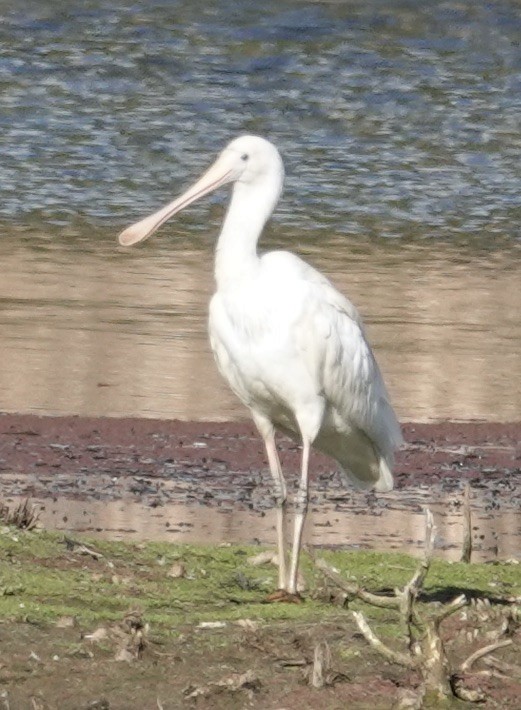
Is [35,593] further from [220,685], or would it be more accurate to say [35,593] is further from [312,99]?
[312,99]

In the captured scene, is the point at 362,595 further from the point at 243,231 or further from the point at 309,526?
the point at 309,526

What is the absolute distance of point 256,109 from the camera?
92.5 ft

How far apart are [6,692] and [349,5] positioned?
Result: 3294 cm

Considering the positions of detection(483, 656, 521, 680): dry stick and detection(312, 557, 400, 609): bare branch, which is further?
detection(312, 557, 400, 609): bare branch

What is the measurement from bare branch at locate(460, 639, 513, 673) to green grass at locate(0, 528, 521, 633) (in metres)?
0.71

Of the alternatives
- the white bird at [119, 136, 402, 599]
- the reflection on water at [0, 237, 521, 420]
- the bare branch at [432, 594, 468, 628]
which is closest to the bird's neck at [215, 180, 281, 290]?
the white bird at [119, 136, 402, 599]

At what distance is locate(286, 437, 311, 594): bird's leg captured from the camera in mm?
7828

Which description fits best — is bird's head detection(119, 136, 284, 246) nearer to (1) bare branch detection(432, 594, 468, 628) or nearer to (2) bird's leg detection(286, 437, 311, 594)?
Answer: (2) bird's leg detection(286, 437, 311, 594)

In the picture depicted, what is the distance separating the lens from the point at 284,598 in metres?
7.70

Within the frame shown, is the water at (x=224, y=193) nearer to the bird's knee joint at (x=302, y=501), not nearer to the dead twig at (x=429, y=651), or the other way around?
the bird's knee joint at (x=302, y=501)

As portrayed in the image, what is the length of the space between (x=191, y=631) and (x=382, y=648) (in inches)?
30.7

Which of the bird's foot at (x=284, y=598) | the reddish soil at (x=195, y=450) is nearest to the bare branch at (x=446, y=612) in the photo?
the bird's foot at (x=284, y=598)

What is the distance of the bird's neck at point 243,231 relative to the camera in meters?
7.96

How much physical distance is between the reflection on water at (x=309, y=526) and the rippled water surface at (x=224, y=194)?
8.09 feet
